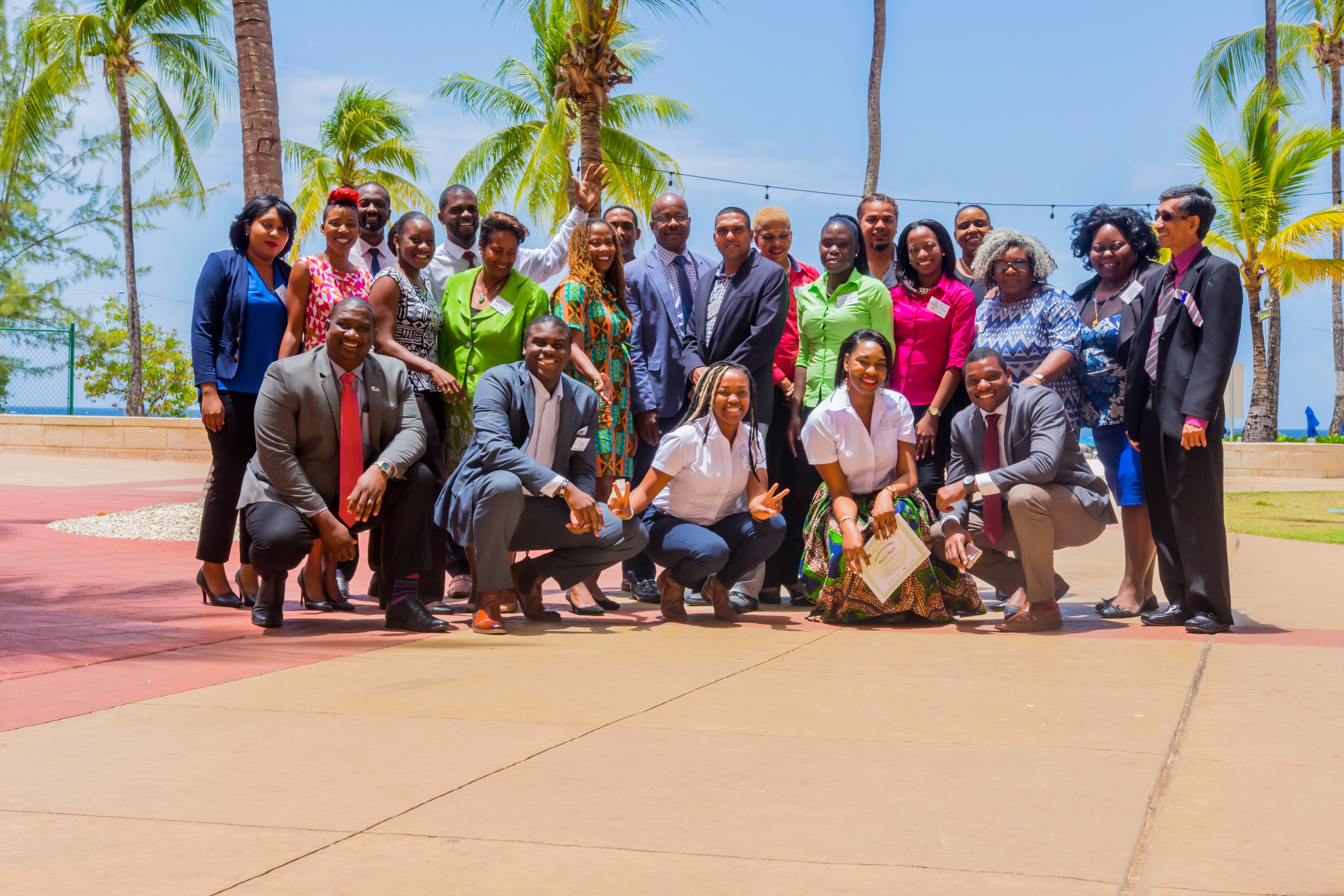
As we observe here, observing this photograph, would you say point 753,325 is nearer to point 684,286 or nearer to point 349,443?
point 684,286

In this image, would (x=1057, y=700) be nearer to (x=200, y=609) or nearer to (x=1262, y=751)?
(x=1262, y=751)

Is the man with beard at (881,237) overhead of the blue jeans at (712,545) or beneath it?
overhead

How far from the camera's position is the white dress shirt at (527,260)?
6.79m

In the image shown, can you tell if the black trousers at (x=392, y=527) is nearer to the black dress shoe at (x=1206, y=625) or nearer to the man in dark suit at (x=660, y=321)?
the man in dark suit at (x=660, y=321)

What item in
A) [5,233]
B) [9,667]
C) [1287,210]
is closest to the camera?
[9,667]

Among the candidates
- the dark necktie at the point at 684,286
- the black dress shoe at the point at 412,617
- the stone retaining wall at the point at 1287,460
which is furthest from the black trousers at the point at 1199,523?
the stone retaining wall at the point at 1287,460

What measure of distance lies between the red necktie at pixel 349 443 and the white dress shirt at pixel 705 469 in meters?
1.39

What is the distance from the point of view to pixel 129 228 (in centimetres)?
2597

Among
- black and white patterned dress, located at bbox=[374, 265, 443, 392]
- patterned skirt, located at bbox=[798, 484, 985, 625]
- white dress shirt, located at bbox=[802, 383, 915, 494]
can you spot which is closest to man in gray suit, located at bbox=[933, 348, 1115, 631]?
patterned skirt, located at bbox=[798, 484, 985, 625]

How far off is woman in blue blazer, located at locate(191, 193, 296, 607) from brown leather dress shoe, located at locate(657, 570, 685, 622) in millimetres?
2106

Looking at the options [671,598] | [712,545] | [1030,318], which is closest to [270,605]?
[671,598]

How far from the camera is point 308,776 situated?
10.6 feet

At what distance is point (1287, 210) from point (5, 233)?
106 feet

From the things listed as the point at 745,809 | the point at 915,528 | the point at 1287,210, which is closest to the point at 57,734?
the point at 745,809
